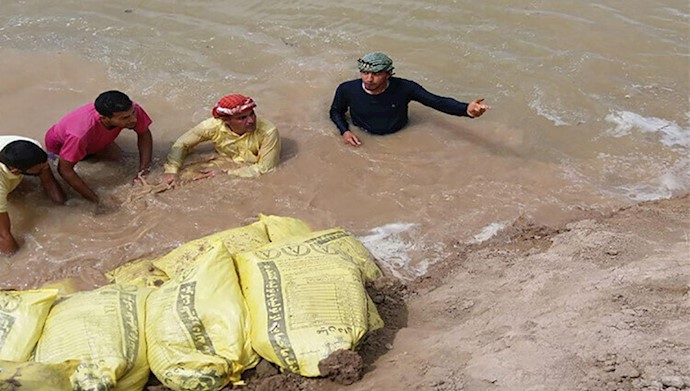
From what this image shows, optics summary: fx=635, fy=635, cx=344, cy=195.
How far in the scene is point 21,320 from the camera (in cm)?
270

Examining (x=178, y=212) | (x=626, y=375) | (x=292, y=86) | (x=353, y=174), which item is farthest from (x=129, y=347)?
(x=292, y=86)

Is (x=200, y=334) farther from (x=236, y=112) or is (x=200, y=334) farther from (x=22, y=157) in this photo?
(x=236, y=112)

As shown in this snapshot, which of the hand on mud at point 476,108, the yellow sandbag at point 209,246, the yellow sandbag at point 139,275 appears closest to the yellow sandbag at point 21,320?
the yellow sandbag at point 139,275

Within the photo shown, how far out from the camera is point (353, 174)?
182 inches

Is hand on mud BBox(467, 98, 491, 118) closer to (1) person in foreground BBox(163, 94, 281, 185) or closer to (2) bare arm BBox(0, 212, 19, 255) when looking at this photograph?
(1) person in foreground BBox(163, 94, 281, 185)

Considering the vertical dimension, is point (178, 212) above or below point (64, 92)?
below

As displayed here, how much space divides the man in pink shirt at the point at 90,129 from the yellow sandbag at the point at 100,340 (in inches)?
59.7

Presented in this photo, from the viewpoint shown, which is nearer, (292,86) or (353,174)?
(353,174)

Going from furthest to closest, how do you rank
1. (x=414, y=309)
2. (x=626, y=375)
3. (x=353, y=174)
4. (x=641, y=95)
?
(x=641, y=95), (x=353, y=174), (x=414, y=309), (x=626, y=375)

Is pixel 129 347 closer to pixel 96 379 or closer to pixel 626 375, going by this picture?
pixel 96 379

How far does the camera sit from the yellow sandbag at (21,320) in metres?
2.63

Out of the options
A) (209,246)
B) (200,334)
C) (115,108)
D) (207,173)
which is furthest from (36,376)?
(207,173)

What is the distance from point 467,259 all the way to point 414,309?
2.17ft

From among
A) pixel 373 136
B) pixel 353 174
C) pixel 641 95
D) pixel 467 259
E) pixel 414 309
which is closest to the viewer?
pixel 414 309
